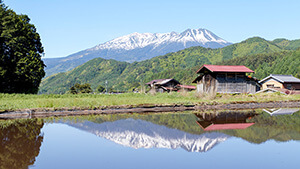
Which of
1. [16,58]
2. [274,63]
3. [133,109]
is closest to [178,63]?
[274,63]

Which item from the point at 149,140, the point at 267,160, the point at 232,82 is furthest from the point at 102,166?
the point at 232,82

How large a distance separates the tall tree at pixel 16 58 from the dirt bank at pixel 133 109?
48.9ft

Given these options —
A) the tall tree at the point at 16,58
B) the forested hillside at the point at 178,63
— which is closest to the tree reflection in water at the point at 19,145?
→ the tall tree at the point at 16,58

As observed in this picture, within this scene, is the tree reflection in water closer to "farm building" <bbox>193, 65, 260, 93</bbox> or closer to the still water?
the still water

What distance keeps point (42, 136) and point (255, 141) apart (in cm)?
810

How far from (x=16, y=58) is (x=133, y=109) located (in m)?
20.5

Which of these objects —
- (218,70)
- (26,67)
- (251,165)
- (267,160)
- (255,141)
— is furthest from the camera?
(218,70)

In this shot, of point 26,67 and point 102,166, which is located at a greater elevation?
point 26,67

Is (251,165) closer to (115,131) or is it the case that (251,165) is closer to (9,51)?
(115,131)

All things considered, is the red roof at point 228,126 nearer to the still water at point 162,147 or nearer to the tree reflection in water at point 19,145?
the still water at point 162,147

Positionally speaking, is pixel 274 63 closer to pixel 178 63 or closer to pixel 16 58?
pixel 178 63

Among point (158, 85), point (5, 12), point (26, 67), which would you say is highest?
point (5, 12)

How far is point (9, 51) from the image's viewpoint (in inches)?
1356

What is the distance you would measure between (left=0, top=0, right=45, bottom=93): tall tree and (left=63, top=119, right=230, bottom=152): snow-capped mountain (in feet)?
73.9
